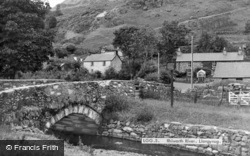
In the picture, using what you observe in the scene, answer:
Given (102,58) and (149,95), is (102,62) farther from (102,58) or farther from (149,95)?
(149,95)

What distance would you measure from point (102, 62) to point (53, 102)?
47.7 metres

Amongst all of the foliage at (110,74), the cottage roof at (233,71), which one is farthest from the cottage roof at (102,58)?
the cottage roof at (233,71)

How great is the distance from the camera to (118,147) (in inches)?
623

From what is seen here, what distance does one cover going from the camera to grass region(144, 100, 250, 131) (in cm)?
1571

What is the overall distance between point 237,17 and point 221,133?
380 ft

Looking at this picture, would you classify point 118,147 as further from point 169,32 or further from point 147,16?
point 147,16

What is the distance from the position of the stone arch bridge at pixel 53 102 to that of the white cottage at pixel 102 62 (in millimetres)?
40559

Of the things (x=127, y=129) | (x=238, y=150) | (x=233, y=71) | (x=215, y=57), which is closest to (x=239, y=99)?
(x=238, y=150)

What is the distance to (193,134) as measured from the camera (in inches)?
602

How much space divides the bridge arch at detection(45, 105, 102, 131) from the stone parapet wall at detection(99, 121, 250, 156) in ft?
3.49

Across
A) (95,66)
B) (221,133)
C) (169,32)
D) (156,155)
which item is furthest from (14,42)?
(169,32)

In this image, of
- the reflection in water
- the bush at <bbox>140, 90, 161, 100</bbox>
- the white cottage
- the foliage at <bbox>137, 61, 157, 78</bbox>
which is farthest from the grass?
the white cottage

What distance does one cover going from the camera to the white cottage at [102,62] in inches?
2338

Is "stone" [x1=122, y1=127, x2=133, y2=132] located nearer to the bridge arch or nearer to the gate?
the bridge arch
